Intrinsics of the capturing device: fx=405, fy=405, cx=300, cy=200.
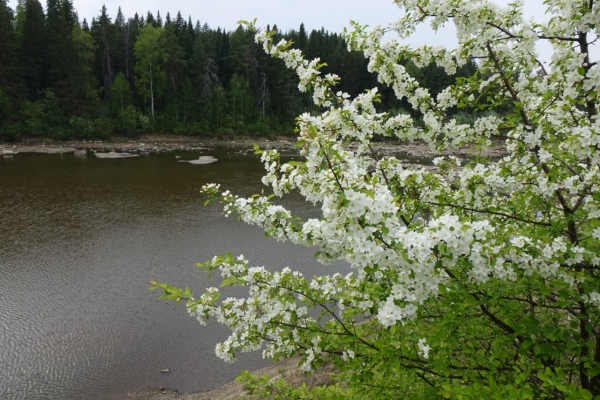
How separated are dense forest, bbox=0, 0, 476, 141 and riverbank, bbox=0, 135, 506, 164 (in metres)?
1.40

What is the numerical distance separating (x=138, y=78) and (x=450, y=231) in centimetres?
6756

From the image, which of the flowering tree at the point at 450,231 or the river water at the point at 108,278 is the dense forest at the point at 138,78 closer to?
the river water at the point at 108,278

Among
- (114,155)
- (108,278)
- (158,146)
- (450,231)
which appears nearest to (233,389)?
(450,231)

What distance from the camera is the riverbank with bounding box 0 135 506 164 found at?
44.8m

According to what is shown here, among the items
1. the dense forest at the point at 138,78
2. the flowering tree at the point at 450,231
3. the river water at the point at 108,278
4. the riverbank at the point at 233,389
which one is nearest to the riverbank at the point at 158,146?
the dense forest at the point at 138,78

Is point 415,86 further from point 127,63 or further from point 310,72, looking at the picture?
point 127,63

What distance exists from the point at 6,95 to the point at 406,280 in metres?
59.2

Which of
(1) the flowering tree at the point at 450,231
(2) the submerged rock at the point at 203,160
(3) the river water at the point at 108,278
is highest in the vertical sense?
(1) the flowering tree at the point at 450,231

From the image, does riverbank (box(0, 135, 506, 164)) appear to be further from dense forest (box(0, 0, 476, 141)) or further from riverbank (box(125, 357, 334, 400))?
riverbank (box(125, 357, 334, 400))

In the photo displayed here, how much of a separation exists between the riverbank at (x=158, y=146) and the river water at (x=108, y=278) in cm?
1621

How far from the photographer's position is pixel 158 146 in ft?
172

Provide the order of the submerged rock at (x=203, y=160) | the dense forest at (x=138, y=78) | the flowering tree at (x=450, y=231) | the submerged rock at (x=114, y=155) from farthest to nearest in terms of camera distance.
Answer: the dense forest at (x=138, y=78) < the submerged rock at (x=114, y=155) < the submerged rock at (x=203, y=160) < the flowering tree at (x=450, y=231)

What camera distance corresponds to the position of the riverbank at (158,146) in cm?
4484

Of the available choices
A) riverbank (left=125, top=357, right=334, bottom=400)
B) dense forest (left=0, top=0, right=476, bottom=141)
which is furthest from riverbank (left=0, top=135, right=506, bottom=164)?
riverbank (left=125, top=357, right=334, bottom=400)
